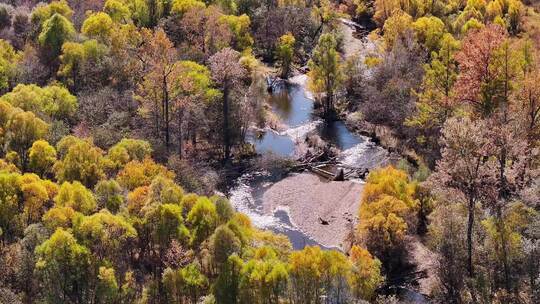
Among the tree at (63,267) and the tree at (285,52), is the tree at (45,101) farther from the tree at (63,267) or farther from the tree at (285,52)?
the tree at (285,52)

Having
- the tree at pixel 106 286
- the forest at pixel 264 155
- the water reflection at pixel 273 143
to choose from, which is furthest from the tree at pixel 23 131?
the water reflection at pixel 273 143

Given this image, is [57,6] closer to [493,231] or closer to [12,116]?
[12,116]

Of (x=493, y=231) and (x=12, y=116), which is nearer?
(x=493, y=231)

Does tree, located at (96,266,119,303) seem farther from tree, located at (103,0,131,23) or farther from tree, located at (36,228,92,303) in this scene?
tree, located at (103,0,131,23)

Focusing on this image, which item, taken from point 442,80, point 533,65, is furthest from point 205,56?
point 533,65

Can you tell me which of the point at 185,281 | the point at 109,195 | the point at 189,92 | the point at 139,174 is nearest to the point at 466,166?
the point at 185,281

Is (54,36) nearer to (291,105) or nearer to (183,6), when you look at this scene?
(183,6)
